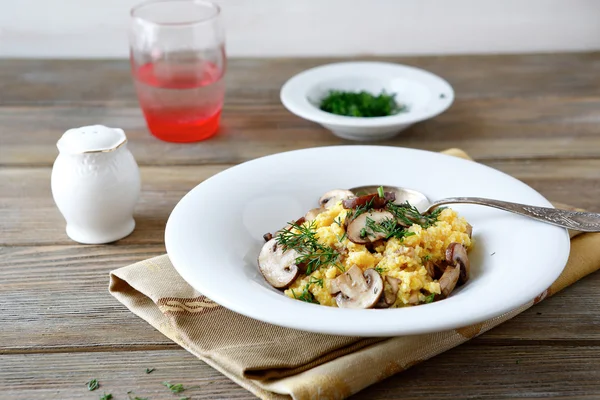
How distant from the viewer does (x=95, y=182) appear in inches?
61.6

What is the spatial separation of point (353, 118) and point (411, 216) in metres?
0.72

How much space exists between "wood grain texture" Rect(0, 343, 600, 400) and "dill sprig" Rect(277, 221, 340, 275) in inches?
9.1

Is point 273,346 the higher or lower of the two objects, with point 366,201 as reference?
lower

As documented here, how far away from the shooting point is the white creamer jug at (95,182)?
1553 millimetres

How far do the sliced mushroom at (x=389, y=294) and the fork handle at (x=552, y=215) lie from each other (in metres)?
0.28

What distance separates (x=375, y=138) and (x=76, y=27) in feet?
4.76

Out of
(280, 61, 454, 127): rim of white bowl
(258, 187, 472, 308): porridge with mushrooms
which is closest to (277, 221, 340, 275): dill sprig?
(258, 187, 472, 308): porridge with mushrooms

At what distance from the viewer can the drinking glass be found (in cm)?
207

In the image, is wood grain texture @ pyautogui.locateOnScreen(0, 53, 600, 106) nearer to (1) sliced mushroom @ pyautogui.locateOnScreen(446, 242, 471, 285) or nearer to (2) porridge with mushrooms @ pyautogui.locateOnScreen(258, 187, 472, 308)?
(2) porridge with mushrooms @ pyautogui.locateOnScreen(258, 187, 472, 308)

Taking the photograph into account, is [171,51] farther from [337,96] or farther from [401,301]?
[401,301]

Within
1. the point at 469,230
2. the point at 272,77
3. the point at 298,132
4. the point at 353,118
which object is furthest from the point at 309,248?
the point at 272,77

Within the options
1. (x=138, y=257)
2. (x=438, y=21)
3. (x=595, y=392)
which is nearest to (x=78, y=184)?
(x=138, y=257)

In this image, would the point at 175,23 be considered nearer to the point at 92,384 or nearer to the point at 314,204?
the point at 314,204

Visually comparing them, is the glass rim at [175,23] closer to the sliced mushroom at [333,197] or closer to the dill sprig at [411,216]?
the sliced mushroom at [333,197]
